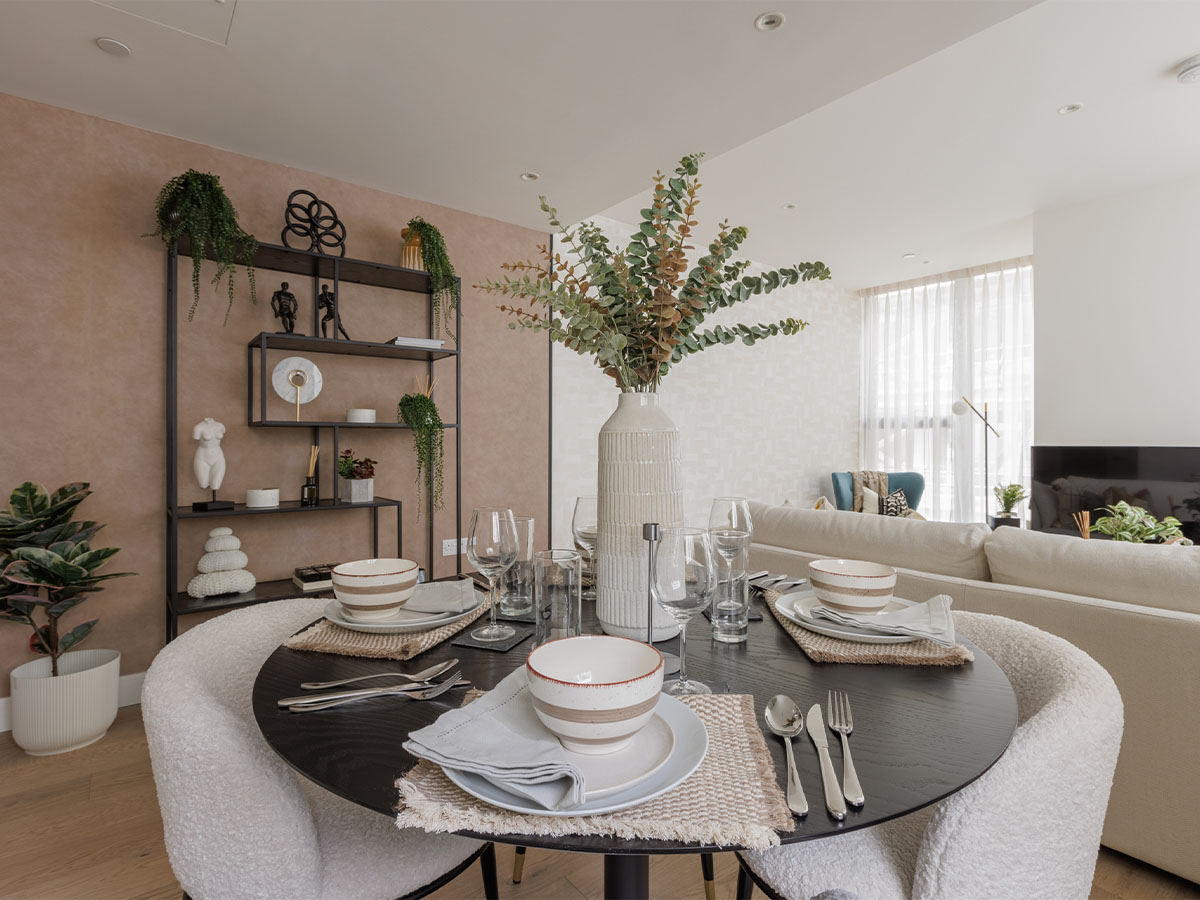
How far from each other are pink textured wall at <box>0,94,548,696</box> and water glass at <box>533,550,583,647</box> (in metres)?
2.41

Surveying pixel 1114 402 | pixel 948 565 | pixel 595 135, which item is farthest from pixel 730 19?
pixel 1114 402

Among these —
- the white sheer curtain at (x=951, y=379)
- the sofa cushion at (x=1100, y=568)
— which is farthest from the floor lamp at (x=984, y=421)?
the sofa cushion at (x=1100, y=568)

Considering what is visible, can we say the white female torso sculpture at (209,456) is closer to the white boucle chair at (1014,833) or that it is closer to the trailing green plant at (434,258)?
the trailing green plant at (434,258)

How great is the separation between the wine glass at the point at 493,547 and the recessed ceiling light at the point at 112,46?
2.22 metres

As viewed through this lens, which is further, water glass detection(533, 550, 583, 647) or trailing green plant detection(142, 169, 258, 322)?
trailing green plant detection(142, 169, 258, 322)

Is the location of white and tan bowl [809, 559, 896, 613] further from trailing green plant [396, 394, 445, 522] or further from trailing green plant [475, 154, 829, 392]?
trailing green plant [396, 394, 445, 522]

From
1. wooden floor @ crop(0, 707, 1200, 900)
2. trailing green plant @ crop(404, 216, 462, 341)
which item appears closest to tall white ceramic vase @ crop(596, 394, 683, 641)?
wooden floor @ crop(0, 707, 1200, 900)

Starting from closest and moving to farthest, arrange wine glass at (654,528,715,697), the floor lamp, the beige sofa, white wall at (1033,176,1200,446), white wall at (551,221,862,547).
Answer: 1. wine glass at (654,528,715,697)
2. the beige sofa
3. white wall at (1033,176,1200,446)
4. white wall at (551,221,862,547)
5. the floor lamp

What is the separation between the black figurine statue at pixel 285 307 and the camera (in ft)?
9.48

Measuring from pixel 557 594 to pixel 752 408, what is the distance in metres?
4.78

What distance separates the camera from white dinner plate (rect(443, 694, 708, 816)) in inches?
22.0

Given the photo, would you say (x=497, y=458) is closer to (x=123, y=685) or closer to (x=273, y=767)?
(x=123, y=685)

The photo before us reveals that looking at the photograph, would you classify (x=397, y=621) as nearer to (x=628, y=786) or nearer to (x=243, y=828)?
(x=243, y=828)

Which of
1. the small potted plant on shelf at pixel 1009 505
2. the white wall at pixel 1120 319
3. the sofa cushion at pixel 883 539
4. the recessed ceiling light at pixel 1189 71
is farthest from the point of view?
the small potted plant on shelf at pixel 1009 505
